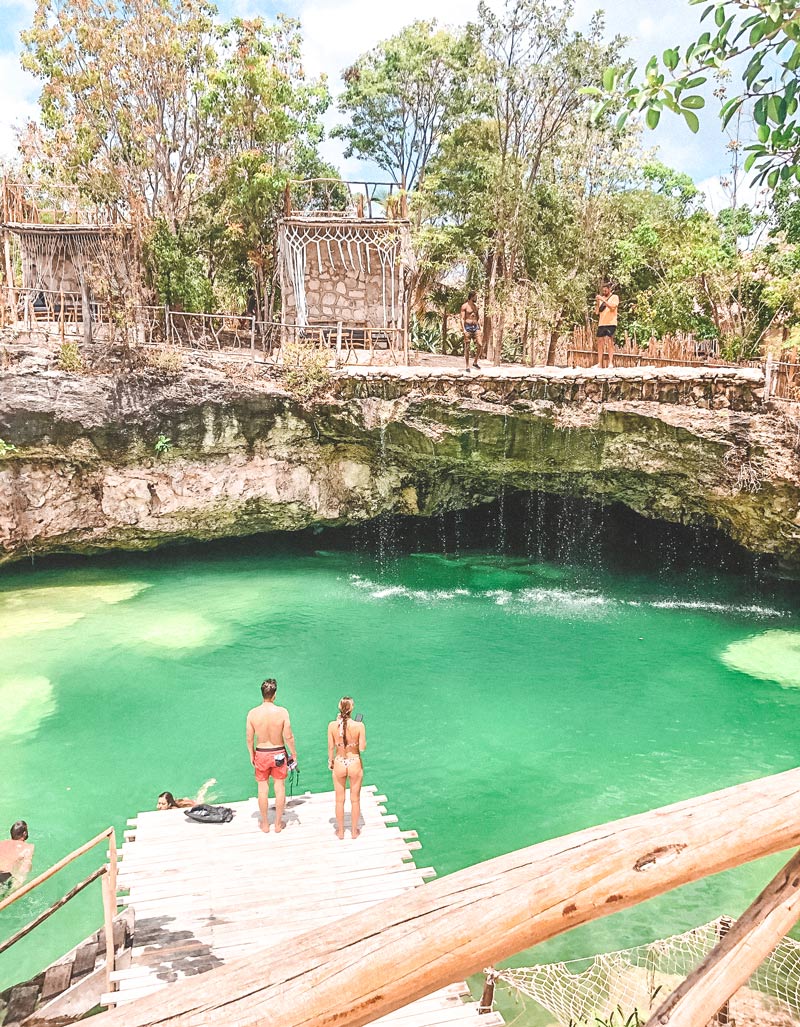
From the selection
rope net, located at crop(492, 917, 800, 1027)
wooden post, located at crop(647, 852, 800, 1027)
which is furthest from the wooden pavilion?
wooden post, located at crop(647, 852, 800, 1027)

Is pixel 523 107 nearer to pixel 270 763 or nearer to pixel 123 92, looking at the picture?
pixel 123 92

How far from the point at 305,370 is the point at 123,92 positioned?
952cm

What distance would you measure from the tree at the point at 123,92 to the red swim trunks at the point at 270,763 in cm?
1670

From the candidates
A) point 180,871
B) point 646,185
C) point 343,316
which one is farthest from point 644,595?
point 646,185

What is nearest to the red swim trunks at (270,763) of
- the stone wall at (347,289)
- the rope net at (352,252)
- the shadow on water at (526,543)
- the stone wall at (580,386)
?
the stone wall at (580,386)

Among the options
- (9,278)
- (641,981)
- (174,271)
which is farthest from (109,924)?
(9,278)

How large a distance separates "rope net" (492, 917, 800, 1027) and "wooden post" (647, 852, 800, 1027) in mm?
4804

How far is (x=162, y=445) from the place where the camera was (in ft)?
57.4

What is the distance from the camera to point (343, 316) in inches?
858

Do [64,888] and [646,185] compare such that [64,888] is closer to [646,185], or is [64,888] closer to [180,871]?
[180,871]

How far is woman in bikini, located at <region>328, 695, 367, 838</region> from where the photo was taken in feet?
23.3

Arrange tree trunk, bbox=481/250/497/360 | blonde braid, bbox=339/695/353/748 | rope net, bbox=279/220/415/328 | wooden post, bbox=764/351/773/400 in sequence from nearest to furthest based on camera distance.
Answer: blonde braid, bbox=339/695/353/748, wooden post, bbox=764/351/773/400, rope net, bbox=279/220/415/328, tree trunk, bbox=481/250/497/360

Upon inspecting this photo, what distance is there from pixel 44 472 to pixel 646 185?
23678mm

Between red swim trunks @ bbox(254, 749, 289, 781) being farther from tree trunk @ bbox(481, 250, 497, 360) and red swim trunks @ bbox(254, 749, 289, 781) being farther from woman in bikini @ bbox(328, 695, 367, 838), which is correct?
tree trunk @ bbox(481, 250, 497, 360)
